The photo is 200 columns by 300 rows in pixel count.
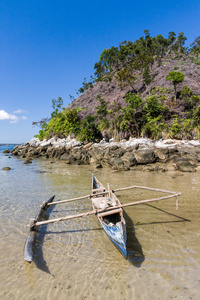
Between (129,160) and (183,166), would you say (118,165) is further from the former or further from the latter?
(183,166)

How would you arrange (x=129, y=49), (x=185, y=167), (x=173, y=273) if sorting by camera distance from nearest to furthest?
(x=173, y=273) → (x=185, y=167) → (x=129, y=49)

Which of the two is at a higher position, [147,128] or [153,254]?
[147,128]

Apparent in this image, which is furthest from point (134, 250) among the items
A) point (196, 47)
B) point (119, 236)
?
point (196, 47)

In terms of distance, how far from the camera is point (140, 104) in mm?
26891

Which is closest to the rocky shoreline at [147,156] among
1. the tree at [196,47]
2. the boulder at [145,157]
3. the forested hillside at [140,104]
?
the boulder at [145,157]

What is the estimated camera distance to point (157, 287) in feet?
11.0

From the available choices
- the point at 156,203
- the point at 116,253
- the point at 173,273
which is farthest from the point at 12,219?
the point at 156,203

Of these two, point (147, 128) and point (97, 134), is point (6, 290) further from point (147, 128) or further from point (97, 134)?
point (97, 134)

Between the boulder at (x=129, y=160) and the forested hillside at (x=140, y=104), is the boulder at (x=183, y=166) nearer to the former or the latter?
the boulder at (x=129, y=160)

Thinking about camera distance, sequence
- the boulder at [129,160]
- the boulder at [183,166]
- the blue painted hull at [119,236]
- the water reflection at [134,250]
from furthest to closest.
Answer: the boulder at [129,160] → the boulder at [183,166] → the water reflection at [134,250] → the blue painted hull at [119,236]

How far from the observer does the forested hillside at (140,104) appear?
25406mm

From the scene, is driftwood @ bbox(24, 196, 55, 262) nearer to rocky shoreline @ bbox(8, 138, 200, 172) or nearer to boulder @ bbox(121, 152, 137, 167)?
rocky shoreline @ bbox(8, 138, 200, 172)

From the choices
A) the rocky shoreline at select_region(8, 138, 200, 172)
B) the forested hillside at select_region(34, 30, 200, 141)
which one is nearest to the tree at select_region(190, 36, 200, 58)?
the forested hillside at select_region(34, 30, 200, 141)

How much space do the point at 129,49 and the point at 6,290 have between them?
233 feet
